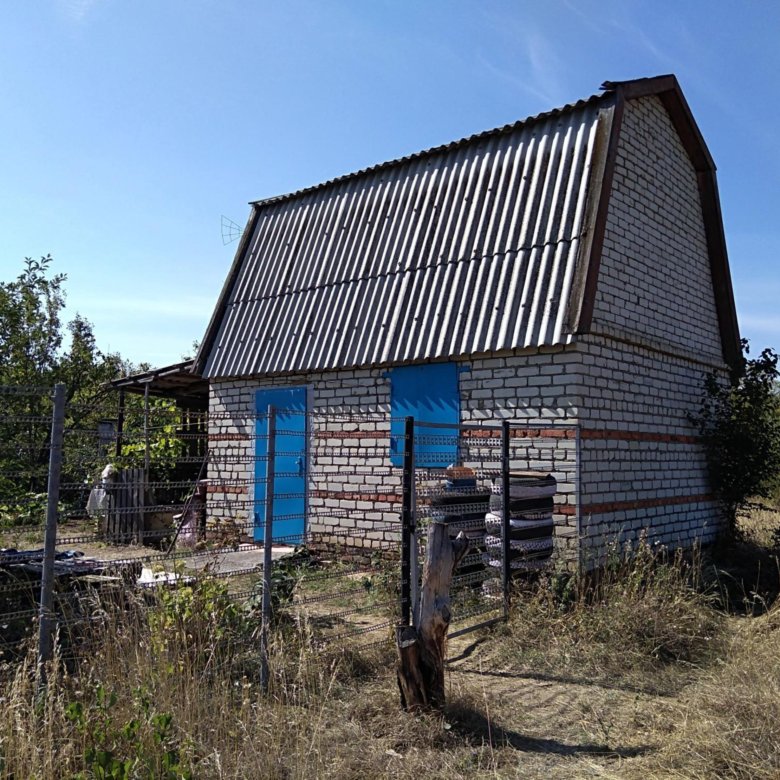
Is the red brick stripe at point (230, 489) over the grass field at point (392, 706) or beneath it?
over

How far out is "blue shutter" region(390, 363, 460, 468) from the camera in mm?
9328

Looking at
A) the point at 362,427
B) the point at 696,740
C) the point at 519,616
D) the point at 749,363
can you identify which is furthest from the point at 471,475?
the point at 749,363

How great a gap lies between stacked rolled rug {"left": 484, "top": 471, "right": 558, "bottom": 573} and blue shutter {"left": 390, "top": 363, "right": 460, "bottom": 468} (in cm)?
171

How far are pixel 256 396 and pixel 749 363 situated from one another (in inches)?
303

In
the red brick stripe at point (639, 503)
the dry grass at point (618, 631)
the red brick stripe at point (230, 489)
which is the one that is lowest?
the dry grass at point (618, 631)

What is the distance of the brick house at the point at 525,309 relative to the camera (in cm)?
862

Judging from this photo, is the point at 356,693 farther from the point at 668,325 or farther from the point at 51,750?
the point at 668,325

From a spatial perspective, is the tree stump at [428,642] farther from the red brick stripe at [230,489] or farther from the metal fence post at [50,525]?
the red brick stripe at [230,489]

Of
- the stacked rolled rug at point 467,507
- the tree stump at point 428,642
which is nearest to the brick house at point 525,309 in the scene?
the stacked rolled rug at point 467,507

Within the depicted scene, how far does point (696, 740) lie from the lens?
4047 mm

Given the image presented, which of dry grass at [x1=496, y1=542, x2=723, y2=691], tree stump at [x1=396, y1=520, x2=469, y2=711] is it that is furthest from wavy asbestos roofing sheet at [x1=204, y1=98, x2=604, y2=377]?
tree stump at [x1=396, y1=520, x2=469, y2=711]

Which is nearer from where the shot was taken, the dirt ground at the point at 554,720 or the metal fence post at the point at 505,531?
the dirt ground at the point at 554,720

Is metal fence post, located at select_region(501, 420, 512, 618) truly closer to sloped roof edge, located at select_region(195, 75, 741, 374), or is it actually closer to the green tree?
sloped roof edge, located at select_region(195, 75, 741, 374)

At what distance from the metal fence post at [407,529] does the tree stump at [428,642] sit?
0.76 meters
